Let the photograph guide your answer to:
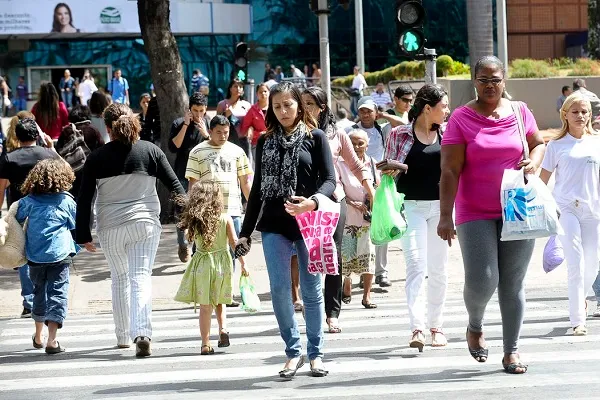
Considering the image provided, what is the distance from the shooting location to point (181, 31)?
184ft

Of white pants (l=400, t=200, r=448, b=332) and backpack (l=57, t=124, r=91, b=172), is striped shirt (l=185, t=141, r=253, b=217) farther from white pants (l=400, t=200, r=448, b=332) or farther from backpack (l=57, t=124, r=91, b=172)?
backpack (l=57, t=124, r=91, b=172)

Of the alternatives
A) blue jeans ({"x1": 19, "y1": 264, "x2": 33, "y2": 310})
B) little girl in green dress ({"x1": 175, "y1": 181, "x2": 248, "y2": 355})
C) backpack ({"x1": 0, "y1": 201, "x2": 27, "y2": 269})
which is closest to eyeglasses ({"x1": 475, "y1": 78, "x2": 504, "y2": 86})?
little girl in green dress ({"x1": 175, "y1": 181, "x2": 248, "y2": 355})

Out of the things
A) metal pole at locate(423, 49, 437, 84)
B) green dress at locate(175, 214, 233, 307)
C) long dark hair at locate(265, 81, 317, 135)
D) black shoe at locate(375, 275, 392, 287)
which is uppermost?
metal pole at locate(423, 49, 437, 84)

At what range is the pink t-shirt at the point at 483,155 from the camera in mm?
7148

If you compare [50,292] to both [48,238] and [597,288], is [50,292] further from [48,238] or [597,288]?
[597,288]

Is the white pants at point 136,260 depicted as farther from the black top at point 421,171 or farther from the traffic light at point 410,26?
the traffic light at point 410,26

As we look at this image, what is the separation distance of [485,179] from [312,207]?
1.03 metres

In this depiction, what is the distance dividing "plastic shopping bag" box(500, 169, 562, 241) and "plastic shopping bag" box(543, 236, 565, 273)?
2.02 m

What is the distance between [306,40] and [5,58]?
14.2 meters

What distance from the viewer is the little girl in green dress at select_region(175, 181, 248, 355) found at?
29.7 ft

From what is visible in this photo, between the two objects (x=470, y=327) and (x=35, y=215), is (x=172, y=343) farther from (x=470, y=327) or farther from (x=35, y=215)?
(x=470, y=327)

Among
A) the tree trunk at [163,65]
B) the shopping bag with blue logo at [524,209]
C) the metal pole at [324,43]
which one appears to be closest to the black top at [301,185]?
the shopping bag with blue logo at [524,209]

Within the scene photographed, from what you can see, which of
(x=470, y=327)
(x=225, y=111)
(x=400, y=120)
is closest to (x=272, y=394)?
(x=470, y=327)

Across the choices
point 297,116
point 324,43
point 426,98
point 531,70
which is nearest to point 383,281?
point 426,98
